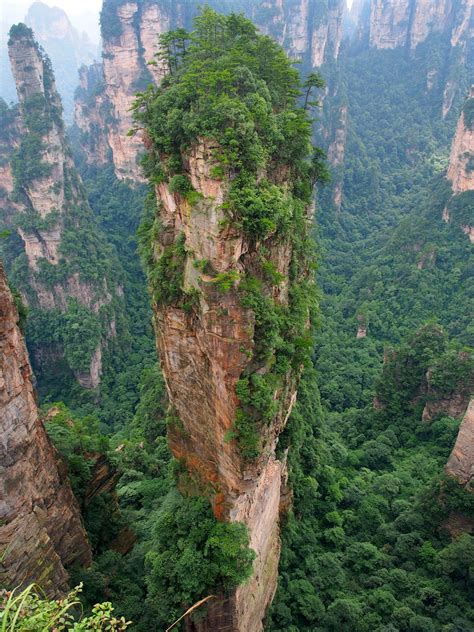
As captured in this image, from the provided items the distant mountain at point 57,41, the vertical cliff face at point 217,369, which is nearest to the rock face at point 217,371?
the vertical cliff face at point 217,369

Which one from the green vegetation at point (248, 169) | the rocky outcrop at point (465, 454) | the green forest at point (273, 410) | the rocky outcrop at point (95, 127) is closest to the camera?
the green vegetation at point (248, 169)

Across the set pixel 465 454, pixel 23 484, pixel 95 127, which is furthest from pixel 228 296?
pixel 95 127

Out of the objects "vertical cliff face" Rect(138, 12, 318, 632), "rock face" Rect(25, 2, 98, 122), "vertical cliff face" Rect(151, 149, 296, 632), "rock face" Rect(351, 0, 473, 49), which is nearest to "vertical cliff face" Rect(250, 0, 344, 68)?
"rock face" Rect(351, 0, 473, 49)

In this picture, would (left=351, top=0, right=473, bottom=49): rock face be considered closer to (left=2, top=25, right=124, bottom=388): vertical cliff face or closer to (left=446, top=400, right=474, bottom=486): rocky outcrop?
(left=2, top=25, right=124, bottom=388): vertical cliff face

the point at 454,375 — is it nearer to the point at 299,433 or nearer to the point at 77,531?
the point at 299,433

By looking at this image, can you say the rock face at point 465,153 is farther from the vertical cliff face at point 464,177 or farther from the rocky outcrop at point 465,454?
the rocky outcrop at point 465,454
